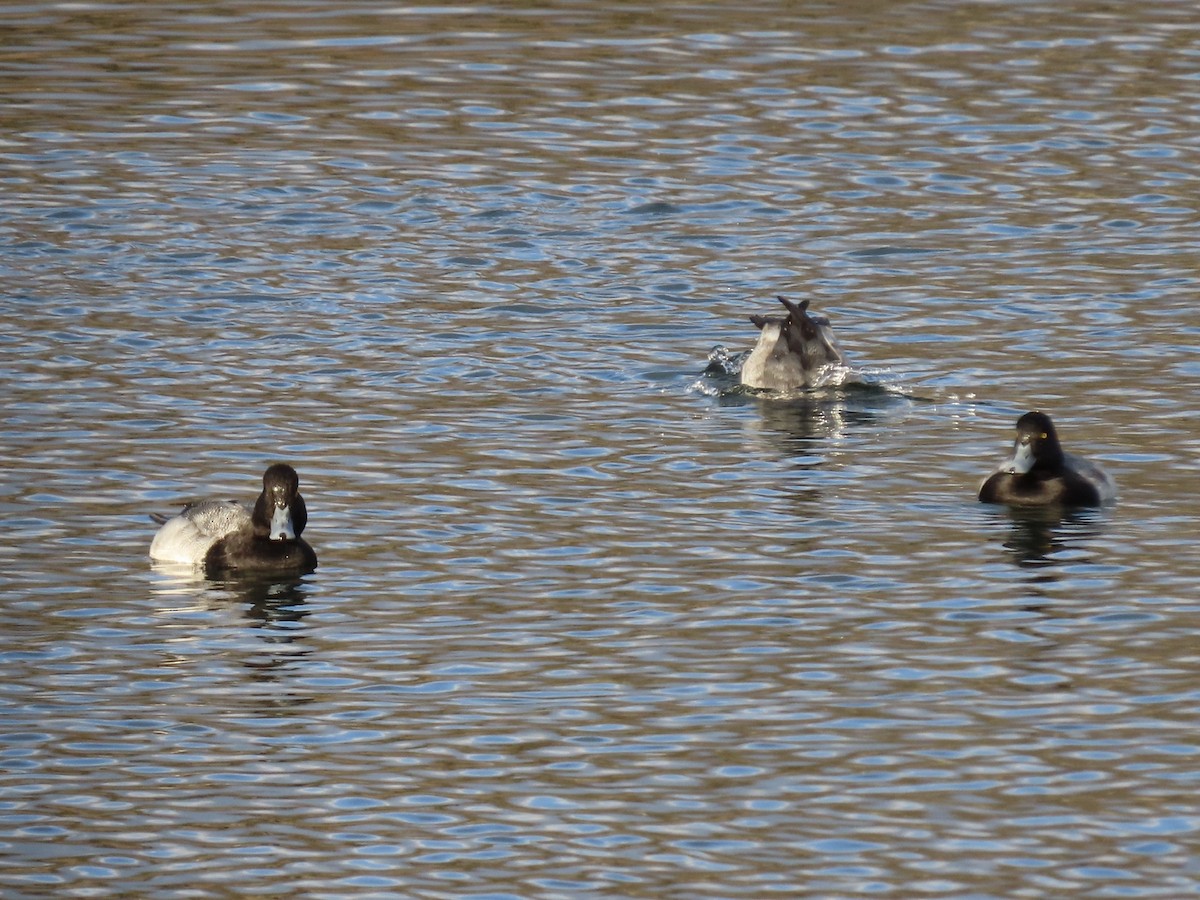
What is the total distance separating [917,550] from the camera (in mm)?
14688

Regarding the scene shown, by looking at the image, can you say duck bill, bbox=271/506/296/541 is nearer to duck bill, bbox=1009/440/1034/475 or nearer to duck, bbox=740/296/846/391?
duck bill, bbox=1009/440/1034/475

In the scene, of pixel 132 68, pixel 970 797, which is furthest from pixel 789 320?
pixel 132 68

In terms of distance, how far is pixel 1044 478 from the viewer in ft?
52.0

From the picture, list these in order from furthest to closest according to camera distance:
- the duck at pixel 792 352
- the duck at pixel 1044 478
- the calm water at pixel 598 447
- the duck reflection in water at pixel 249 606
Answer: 1. the duck at pixel 792 352
2. the duck at pixel 1044 478
3. the duck reflection in water at pixel 249 606
4. the calm water at pixel 598 447

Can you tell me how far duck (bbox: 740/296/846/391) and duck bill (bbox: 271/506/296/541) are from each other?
19.3 ft

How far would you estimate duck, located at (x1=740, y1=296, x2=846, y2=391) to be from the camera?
19.1 m

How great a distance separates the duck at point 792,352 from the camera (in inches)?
754

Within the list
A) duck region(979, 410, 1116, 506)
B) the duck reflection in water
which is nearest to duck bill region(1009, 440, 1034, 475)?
duck region(979, 410, 1116, 506)

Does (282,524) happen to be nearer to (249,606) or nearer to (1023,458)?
(249,606)

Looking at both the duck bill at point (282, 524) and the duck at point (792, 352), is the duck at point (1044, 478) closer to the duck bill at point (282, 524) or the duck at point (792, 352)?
the duck at point (792, 352)

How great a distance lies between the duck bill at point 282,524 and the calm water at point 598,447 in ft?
1.11

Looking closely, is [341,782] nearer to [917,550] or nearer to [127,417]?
[917,550]

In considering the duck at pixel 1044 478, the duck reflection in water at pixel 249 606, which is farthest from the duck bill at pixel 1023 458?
the duck reflection in water at pixel 249 606

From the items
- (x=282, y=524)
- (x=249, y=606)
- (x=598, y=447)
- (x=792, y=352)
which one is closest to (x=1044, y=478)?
(x=598, y=447)
